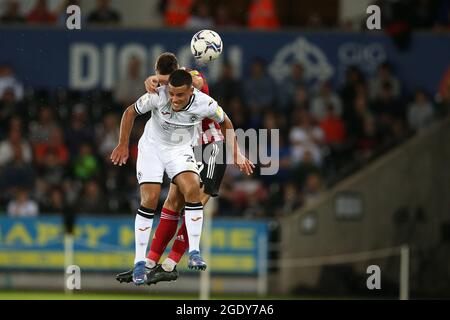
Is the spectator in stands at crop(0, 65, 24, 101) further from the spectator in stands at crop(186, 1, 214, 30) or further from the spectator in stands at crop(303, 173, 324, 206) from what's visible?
the spectator in stands at crop(303, 173, 324, 206)

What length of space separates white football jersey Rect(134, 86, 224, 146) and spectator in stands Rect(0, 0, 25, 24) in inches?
576

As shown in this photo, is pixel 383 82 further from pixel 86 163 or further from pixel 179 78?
→ pixel 179 78

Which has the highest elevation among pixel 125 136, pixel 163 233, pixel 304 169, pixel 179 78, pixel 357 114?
pixel 357 114

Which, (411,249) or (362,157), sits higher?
(362,157)

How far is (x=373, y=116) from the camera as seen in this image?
28.2 metres

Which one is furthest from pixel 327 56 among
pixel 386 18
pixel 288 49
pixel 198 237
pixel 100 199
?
pixel 198 237

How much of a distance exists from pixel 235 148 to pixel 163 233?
129 centimetres

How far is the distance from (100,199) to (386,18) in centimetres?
638

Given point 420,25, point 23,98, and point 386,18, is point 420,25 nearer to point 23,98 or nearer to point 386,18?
point 386,18

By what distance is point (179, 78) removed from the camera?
13.7 metres

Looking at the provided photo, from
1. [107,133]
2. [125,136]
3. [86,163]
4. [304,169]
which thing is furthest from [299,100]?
[125,136]

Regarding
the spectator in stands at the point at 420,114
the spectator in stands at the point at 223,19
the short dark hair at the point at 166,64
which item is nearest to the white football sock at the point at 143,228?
the short dark hair at the point at 166,64

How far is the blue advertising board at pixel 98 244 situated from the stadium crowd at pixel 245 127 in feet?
0.95

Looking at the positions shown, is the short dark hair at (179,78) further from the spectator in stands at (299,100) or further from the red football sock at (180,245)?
the spectator in stands at (299,100)
